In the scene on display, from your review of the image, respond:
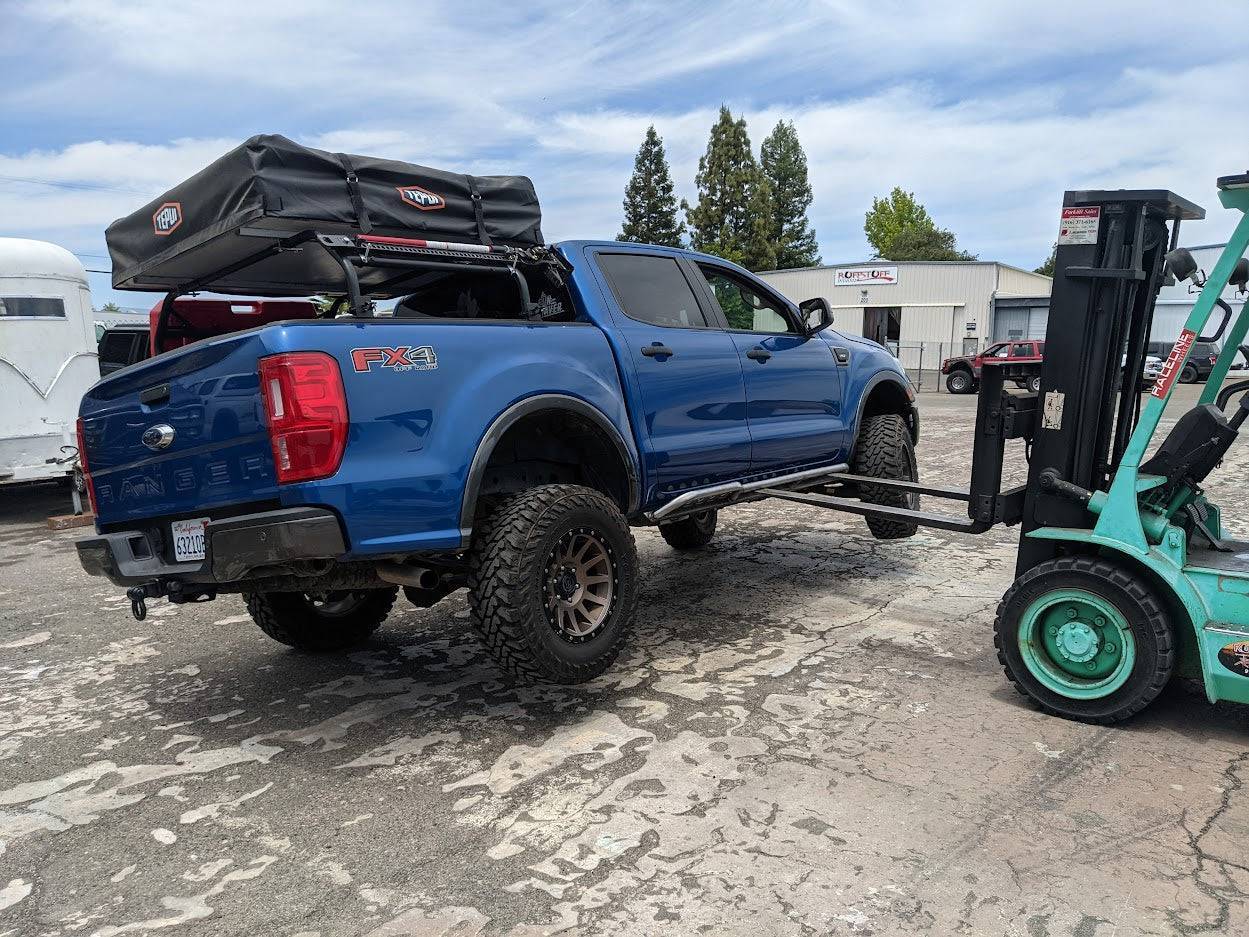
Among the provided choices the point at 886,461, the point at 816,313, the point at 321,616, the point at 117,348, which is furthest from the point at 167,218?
the point at 117,348

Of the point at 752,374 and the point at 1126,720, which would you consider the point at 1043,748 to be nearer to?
the point at 1126,720

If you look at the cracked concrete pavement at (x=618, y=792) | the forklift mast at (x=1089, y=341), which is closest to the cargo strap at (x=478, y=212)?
the cracked concrete pavement at (x=618, y=792)

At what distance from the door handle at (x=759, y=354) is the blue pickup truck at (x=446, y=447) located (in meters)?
0.02

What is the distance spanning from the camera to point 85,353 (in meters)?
9.84

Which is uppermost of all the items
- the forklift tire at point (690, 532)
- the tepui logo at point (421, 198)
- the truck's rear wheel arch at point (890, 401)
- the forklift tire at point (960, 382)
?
the tepui logo at point (421, 198)

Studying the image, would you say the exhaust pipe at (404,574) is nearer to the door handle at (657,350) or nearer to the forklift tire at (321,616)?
the forklift tire at (321,616)

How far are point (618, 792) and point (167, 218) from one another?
3.00 meters

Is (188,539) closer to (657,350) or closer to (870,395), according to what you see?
(657,350)

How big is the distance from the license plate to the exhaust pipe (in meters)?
0.66

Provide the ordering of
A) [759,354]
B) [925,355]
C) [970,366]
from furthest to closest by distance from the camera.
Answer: [925,355] < [970,366] < [759,354]

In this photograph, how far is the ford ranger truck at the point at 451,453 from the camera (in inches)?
122

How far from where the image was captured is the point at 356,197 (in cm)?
365

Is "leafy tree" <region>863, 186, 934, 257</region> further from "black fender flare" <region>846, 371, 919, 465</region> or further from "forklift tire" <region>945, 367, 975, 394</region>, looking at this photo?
"black fender flare" <region>846, 371, 919, 465</region>

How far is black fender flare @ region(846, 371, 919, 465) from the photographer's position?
19.4ft
